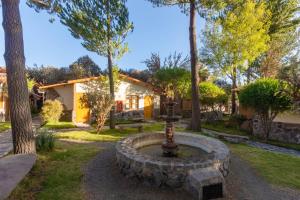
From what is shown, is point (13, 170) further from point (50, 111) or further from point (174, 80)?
point (174, 80)

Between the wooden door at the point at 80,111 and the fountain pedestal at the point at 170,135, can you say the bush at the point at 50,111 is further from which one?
the fountain pedestal at the point at 170,135

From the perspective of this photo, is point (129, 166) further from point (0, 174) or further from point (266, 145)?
point (266, 145)

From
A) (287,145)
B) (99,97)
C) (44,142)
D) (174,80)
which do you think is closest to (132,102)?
(174,80)

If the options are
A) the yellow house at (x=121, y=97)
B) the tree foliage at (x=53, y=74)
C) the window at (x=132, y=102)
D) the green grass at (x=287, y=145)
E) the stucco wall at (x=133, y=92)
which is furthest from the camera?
the tree foliage at (x=53, y=74)

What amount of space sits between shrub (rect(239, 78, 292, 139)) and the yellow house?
11413 millimetres

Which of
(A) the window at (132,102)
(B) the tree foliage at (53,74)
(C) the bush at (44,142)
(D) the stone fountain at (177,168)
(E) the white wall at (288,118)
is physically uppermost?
(B) the tree foliage at (53,74)

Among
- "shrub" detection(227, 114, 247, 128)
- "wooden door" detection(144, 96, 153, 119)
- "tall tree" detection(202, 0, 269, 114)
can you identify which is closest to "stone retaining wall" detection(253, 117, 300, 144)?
"shrub" detection(227, 114, 247, 128)

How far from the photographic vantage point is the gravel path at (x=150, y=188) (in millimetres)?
5535

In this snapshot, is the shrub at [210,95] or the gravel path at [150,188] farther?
the shrub at [210,95]

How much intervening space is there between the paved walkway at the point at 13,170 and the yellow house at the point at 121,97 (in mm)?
14093

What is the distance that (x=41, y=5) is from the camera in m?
10.5

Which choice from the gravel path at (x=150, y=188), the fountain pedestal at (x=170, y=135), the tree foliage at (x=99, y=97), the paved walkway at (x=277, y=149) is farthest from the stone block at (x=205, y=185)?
the tree foliage at (x=99, y=97)

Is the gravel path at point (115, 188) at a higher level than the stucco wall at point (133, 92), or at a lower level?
lower

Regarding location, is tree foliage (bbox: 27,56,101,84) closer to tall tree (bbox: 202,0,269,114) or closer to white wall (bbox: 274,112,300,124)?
tall tree (bbox: 202,0,269,114)
